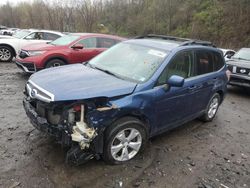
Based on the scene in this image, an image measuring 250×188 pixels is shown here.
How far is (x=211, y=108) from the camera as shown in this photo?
19.0ft

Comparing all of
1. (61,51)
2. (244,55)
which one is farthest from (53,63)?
(244,55)

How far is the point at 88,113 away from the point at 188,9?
28481mm

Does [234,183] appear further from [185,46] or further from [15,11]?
[15,11]

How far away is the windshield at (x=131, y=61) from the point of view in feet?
13.5

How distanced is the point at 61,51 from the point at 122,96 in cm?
542

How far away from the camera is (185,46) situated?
15.2 ft

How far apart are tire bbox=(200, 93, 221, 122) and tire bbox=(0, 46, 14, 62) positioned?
9259 mm

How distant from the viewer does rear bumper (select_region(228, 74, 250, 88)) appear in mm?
8627

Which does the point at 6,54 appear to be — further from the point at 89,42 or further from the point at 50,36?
the point at 89,42

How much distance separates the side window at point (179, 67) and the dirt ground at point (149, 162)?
3.91 ft

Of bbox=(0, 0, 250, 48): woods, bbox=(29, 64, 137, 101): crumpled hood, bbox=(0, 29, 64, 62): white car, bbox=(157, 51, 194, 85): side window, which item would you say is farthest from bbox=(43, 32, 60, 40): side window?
bbox=(0, 0, 250, 48): woods

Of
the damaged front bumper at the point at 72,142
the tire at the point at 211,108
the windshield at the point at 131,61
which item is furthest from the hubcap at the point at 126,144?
the tire at the point at 211,108

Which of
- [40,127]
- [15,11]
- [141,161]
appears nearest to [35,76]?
[40,127]

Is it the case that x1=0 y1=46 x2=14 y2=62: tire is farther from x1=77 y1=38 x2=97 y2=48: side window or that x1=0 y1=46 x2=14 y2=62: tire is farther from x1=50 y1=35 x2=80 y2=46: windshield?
x1=77 y1=38 x2=97 y2=48: side window
